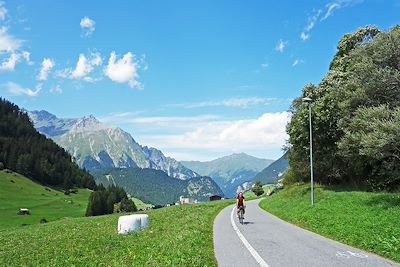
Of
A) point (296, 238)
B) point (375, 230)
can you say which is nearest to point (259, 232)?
point (296, 238)

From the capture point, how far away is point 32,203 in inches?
6575

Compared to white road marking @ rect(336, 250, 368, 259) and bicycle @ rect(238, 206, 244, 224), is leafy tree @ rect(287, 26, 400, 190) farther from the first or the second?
white road marking @ rect(336, 250, 368, 259)

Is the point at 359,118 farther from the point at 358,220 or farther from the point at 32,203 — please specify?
the point at 32,203

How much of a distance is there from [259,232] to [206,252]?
925cm

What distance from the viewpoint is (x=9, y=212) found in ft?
477

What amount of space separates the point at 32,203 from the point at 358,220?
534 feet

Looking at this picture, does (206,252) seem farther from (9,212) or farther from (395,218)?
(9,212)

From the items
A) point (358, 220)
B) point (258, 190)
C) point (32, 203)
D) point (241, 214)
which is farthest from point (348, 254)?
point (32, 203)

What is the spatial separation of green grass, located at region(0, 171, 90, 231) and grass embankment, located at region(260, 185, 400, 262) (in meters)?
109

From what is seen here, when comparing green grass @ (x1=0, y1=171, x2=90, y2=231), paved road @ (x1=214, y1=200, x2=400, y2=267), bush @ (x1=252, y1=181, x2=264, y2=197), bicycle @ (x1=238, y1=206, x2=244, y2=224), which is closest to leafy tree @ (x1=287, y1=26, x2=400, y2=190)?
bicycle @ (x1=238, y1=206, x2=244, y2=224)

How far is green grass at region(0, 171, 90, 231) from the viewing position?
136325 millimetres

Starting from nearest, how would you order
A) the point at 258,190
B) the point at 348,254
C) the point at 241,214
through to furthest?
the point at 348,254, the point at 241,214, the point at 258,190

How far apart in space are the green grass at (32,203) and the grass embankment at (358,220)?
357 ft

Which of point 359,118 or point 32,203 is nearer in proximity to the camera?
point 359,118
